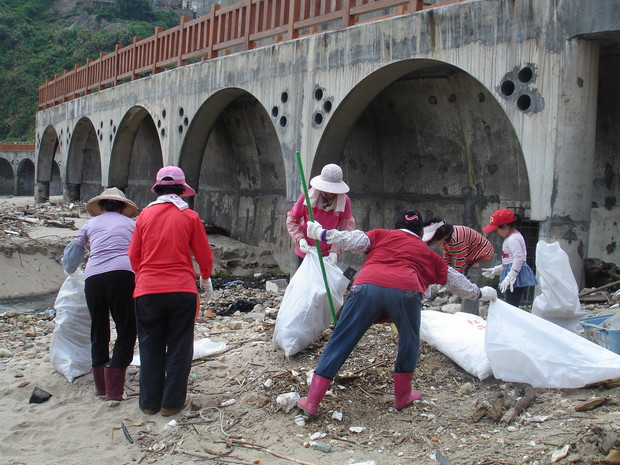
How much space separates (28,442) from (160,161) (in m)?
13.1

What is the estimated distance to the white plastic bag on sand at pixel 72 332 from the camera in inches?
180

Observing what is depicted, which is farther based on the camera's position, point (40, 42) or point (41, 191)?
point (40, 42)

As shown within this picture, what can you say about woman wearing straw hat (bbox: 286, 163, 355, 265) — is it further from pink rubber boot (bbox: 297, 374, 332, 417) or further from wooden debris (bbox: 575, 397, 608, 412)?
wooden debris (bbox: 575, 397, 608, 412)

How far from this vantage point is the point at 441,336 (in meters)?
4.44

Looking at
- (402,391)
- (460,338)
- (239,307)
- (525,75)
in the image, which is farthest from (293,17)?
(402,391)

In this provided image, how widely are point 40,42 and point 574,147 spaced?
165 ft

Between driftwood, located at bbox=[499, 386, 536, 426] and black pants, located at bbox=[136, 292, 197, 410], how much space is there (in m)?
1.93

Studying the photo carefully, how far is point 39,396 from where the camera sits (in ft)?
14.3

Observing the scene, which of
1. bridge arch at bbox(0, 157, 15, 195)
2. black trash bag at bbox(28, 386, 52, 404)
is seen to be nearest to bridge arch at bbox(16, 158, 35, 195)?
bridge arch at bbox(0, 157, 15, 195)

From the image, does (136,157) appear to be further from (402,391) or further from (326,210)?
(402,391)

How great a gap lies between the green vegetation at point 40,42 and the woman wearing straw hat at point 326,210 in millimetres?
39762

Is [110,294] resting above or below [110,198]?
below

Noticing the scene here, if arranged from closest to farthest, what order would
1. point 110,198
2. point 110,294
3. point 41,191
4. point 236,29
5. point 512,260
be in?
point 110,294, point 110,198, point 512,260, point 236,29, point 41,191

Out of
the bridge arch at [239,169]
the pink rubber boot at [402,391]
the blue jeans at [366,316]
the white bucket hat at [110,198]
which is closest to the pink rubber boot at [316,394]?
the blue jeans at [366,316]
